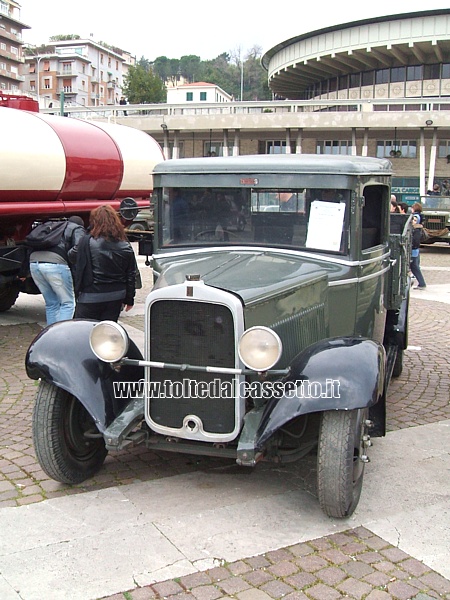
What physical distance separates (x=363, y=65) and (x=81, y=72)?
6774cm

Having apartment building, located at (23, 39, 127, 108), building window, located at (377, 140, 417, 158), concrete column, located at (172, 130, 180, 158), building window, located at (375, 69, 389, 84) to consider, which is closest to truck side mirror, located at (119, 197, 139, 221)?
concrete column, located at (172, 130, 180, 158)

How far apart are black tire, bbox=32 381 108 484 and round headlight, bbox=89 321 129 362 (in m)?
0.46

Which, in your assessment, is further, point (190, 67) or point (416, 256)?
point (190, 67)

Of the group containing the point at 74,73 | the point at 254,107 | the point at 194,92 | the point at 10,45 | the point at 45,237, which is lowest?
the point at 45,237

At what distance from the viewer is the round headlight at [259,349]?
3.70 metres

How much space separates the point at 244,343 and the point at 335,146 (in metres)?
36.5

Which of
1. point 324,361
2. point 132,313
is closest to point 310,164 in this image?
point 324,361

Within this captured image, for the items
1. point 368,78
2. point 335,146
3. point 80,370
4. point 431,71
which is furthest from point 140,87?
point 80,370

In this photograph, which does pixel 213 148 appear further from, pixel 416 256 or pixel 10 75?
pixel 10 75

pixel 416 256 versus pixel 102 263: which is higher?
pixel 102 263

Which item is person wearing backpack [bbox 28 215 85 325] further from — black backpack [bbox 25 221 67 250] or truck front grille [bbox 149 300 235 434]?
truck front grille [bbox 149 300 235 434]

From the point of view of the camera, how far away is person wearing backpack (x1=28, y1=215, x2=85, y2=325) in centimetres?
765

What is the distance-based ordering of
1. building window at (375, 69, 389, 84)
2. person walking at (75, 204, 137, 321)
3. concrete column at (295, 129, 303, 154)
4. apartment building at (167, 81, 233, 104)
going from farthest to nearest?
apartment building at (167, 81, 233, 104) < building window at (375, 69, 389, 84) < concrete column at (295, 129, 303, 154) < person walking at (75, 204, 137, 321)

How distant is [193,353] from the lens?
3.93m
